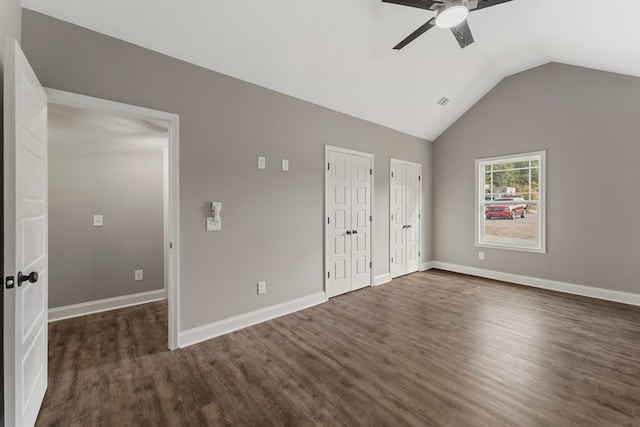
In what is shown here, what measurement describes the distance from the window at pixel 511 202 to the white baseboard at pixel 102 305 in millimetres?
5571

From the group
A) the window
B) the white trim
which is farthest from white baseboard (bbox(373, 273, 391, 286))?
the white trim

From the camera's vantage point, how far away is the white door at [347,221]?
390cm

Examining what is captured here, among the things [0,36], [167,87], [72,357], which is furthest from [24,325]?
[167,87]

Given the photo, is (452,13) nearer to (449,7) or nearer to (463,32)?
(449,7)

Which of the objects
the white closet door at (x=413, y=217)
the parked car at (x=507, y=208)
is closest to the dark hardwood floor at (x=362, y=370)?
the parked car at (x=507, y=208)

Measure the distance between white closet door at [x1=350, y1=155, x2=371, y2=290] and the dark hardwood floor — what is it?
91 cm

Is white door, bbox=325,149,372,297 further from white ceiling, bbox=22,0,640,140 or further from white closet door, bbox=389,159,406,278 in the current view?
white ceiling, bbox=22,0,640,140

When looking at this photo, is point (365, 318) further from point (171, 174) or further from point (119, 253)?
point (119, 253)

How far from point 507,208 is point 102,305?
6.41 meters

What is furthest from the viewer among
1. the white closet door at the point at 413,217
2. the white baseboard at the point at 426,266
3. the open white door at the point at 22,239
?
Result: the white baseboard at the point at 426,266

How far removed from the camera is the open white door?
1.31m

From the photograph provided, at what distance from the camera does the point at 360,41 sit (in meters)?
3.07

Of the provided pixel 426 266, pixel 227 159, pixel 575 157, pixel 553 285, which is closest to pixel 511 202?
pixel 575 157

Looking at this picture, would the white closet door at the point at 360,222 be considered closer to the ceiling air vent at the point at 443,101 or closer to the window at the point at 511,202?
the ceiling air vent at the point at 443,101
